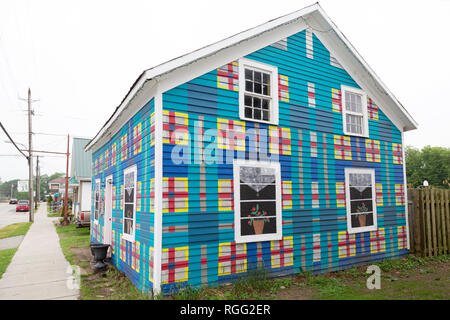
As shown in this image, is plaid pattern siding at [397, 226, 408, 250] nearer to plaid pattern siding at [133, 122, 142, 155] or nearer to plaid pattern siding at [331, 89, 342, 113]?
plaid pattern siding at [331, 89, 342, 113]

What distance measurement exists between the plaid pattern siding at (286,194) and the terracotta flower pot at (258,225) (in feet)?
2.46

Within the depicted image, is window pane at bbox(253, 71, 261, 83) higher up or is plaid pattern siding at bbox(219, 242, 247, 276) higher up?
window pane at bbox(253, 71, 261, 83)

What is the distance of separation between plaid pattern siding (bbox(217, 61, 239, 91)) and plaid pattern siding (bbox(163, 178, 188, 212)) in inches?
92.1

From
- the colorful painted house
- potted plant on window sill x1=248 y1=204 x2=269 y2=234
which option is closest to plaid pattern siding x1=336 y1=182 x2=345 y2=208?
the colorful painted house

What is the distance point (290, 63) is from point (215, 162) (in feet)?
11.6

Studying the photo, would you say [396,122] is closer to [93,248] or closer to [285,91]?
[285,91]

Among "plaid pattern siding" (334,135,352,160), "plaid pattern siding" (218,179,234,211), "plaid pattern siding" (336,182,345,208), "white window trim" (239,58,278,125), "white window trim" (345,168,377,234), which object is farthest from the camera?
"plaid pattern siding" (334,135,352,160)

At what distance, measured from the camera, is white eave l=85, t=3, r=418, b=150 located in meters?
5.88

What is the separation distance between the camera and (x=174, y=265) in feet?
18.0

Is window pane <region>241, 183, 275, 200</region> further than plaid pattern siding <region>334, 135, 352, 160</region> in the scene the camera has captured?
No

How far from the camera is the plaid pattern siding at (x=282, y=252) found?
669 centimetres

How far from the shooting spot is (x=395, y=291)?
6.20m

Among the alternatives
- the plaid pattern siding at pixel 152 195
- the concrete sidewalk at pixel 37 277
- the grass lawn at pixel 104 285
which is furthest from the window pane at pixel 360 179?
the concrete sidewalk at pixel 37 277
